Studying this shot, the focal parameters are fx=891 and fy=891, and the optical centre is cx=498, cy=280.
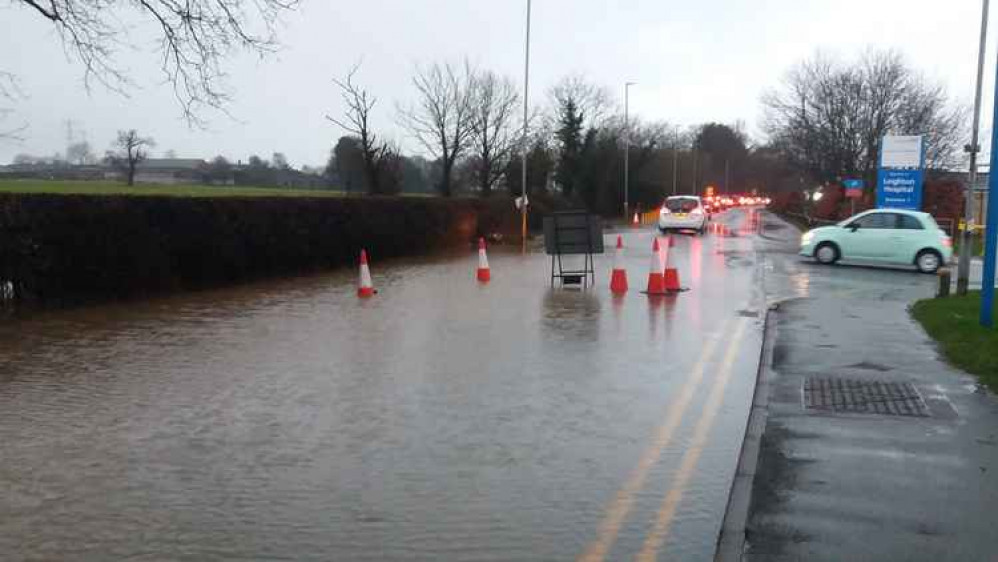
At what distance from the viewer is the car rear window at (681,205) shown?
36.7m

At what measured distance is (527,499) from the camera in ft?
16.5

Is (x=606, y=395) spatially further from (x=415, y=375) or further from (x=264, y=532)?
(x=264, y=532)

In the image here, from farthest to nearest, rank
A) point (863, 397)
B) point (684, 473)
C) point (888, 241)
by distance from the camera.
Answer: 1. point (888, 241)
2. point (863, 397)
3. point (684, 473)

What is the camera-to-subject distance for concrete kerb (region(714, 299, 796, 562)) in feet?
13.8

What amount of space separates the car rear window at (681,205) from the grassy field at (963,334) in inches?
892

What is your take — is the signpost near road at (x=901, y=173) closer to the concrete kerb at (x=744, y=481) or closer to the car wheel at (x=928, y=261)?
the car wheel at (x=928, y=261)

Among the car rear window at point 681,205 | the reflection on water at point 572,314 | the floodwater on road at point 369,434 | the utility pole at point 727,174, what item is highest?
the utility pole at point 727,174

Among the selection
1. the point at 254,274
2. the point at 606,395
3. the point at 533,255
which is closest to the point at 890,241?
the point at 533,255

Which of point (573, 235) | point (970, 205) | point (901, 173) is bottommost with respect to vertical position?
point (573, 235)

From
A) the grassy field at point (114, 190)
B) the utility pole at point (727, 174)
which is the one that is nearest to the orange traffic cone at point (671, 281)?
the grassy field at point (114, 190)

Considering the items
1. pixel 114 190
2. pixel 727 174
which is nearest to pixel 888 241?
pixel 114 190

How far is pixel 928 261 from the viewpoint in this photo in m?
20.7

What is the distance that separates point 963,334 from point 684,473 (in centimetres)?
641

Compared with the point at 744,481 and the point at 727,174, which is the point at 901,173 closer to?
the point at 744,481
